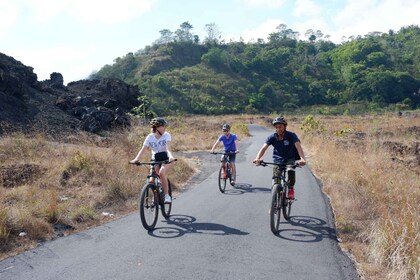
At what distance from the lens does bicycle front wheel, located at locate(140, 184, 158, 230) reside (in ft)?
23.8

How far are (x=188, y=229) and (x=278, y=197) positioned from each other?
5.96 feet

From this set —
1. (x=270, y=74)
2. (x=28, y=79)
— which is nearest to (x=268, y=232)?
(x=28, y=79)

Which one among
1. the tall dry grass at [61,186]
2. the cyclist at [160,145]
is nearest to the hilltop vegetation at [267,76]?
the tall dry grass at [61,186]

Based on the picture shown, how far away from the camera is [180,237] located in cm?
699

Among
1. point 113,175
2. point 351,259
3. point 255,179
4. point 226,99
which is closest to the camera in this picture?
point 351,259

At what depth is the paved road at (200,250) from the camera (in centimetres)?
538

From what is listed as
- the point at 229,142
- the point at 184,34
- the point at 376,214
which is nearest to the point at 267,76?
the point at 184,34

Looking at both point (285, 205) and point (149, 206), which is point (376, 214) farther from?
point (149, 206)

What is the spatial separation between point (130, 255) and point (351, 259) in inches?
134

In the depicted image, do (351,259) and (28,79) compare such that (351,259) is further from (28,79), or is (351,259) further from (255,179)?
→ (28,79)

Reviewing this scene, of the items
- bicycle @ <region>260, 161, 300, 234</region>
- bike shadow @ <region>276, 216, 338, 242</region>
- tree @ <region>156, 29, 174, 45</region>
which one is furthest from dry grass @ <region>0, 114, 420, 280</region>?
tree @ <region>156, 29, 174, 45</region>

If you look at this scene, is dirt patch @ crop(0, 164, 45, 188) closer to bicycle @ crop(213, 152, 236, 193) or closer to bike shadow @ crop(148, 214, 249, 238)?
bike shadow @ crop(148, 214, 249, 238)

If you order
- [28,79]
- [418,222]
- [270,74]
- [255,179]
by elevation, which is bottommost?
[255,179]

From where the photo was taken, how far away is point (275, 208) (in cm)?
714
